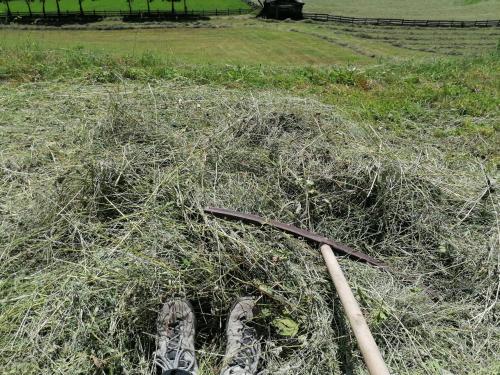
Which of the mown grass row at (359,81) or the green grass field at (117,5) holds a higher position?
the green grass field at (117,5)

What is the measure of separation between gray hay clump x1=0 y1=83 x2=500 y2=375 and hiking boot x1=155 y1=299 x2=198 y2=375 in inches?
3.2

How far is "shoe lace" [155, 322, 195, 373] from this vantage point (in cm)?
233

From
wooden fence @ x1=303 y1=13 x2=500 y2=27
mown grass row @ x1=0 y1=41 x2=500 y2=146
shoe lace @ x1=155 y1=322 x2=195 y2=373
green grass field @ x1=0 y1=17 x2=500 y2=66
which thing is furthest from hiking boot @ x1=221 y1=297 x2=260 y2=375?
wooden fence @ x1=303 y1=13 x2=500 y2=27

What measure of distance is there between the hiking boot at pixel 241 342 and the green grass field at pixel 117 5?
1413 inches

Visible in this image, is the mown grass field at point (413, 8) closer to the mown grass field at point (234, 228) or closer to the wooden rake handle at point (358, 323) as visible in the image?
the mown grass field at point (234, 228)

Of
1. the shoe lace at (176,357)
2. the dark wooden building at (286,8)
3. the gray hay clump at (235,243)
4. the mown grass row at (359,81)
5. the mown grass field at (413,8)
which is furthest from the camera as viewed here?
the dark wooden building at (286,8)

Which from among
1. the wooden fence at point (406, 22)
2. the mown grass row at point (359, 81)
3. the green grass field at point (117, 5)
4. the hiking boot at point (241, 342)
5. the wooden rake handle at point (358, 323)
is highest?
the green grass field at point (117, 5)

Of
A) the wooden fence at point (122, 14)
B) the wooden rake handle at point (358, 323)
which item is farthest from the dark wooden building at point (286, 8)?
the wooden rake handle at point (358, 323)

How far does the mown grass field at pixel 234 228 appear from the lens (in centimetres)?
246

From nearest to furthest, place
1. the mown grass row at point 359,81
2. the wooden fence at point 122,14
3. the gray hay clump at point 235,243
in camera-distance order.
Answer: the gray hay clump at point 235,243, the mown grass row at point 359,81, the wooden fence at point 122,14

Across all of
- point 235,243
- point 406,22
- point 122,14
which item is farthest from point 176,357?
point 122,14

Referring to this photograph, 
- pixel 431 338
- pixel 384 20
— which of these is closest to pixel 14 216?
pixel 431 338

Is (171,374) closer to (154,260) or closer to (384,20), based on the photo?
(154,260)

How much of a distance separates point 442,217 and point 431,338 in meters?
1.17
